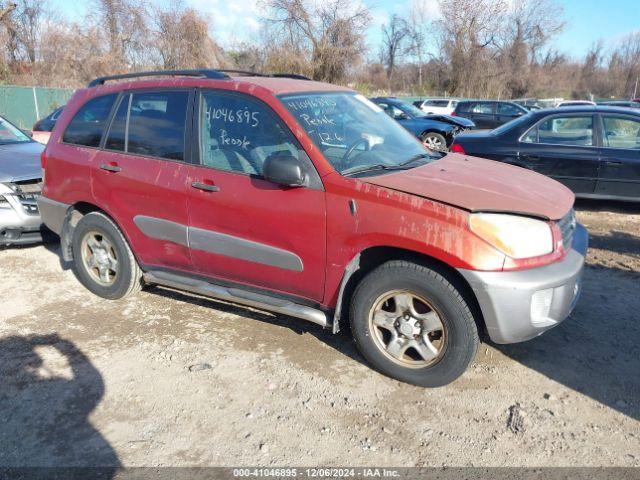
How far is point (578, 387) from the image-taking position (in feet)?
10.8

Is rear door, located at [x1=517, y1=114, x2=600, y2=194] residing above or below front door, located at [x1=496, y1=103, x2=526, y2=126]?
below

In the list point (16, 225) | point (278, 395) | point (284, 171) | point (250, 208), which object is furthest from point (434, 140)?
point (278, 395)

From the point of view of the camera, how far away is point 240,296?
3.80 metres

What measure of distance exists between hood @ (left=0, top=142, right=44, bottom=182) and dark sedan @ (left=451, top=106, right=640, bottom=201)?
5.72 meters

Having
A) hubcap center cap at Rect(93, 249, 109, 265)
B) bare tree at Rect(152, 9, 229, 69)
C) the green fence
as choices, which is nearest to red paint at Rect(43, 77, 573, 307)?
hubcap center cap at Rect(93, 249, 109, 265)

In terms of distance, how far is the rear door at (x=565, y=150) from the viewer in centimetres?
713

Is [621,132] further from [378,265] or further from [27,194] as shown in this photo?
[27,194]

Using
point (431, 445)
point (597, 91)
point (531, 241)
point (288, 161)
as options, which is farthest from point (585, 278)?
point (597, 91)

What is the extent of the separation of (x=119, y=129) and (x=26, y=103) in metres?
21.9

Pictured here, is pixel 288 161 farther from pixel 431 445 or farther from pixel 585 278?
pixel 585 278

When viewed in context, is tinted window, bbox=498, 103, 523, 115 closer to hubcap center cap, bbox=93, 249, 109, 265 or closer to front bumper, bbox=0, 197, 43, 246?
front bumper, bbox=0, 197, 43, 246

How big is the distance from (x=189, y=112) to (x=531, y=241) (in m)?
2.51

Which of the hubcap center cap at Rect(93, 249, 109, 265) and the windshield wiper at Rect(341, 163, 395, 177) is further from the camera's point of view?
the hubcap center cap at Rect(93, 249, 109, 265)

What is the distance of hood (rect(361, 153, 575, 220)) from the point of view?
3.07 meters
